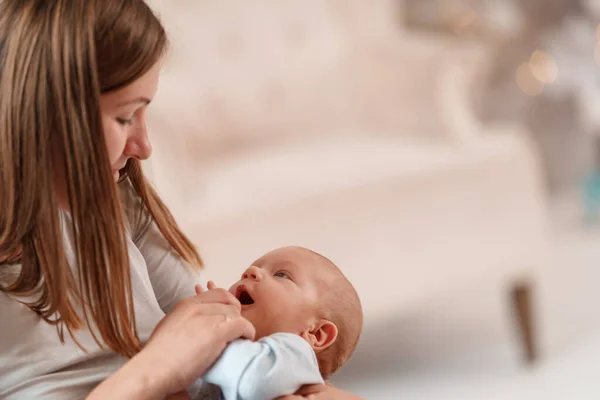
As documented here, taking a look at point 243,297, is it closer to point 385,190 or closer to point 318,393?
point 318,393

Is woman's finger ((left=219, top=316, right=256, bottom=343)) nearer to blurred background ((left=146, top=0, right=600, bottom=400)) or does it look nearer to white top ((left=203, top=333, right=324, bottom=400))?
white top ((left=203, top=333, right=324, bottom=400))

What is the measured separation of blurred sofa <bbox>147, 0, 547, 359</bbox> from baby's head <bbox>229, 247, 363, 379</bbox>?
94 millimetres

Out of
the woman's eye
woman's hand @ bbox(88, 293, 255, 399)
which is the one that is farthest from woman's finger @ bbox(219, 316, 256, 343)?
the woman's eye

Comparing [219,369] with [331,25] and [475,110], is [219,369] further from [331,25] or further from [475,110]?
[475,110]

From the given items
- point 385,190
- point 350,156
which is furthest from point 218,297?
point 385,190

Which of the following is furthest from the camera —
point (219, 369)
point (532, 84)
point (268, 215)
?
point (532, 84)

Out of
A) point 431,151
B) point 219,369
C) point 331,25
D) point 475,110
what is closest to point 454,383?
point 431,151

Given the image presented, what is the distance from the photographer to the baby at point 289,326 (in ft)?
1.47

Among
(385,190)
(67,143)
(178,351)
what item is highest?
(67,143)

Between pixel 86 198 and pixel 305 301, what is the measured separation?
0.52ft

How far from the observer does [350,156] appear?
1.40 metres

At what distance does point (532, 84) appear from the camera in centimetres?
308

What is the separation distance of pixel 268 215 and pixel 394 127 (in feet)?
2.18

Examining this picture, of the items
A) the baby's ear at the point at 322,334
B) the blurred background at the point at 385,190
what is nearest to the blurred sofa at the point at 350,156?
the blurred background at the point at 385,190
